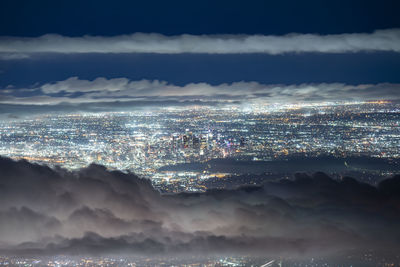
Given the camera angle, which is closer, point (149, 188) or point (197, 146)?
point (149, 188)

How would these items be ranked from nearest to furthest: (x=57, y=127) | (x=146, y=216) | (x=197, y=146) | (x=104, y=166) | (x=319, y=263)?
(x=319, y=263), (x=146, y=216), (x=104, y=166), (x=57, y=127), (x=197, y=146)

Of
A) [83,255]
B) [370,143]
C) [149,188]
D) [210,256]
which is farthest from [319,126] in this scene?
[83,255]

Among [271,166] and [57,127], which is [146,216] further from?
[57,127]

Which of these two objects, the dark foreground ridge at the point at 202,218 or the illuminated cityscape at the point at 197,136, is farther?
the illuminated cityscape at the point at 197,136

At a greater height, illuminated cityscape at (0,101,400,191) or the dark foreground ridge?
illuminated cityscape at (0,101,400,191)

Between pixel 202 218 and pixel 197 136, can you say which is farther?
pixel 197 136

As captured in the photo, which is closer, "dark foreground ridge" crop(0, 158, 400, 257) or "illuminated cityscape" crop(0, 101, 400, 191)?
"dark foreground ridge" crop(0, 158, 400, 257)

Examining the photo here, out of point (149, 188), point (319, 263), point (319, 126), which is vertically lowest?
point (319, 263)

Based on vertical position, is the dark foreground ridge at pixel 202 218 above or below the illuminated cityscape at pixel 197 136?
below
